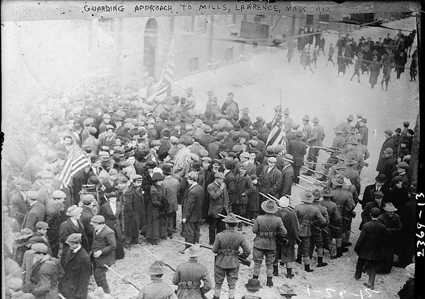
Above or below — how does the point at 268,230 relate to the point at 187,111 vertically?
below

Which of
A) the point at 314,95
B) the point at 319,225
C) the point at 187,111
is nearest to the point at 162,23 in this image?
A: the point at 187,111

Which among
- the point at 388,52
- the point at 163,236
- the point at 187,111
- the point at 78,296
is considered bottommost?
the point at 78,296

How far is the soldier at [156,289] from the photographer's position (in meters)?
9.70

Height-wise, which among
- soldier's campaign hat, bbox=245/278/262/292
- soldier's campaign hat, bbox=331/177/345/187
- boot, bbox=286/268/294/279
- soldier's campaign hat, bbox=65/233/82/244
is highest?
soldier's campaign hat, bbox=331/177/345/187

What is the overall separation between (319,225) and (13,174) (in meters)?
4.91

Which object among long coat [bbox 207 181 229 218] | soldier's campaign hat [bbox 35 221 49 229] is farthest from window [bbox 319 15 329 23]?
soldier's campaign hat [bbox 35 221 49 229]

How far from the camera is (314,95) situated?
34.2 feet

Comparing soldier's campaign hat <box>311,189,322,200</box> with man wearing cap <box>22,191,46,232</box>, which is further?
soldier's campaign hat <box>311,189,322,200</box>

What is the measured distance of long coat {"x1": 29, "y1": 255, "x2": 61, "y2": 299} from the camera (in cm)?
964

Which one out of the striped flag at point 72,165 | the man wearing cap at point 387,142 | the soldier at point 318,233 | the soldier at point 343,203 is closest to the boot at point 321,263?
the soldier at point 318,233

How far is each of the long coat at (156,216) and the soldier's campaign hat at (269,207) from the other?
1629 mm

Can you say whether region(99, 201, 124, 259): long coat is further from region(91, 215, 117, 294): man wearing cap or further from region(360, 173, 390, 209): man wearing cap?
region(360, 173, 390, 209): man wearing cap

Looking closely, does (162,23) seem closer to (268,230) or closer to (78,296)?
(268,230)

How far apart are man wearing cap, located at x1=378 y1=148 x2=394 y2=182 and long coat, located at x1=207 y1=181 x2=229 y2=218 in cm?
255
